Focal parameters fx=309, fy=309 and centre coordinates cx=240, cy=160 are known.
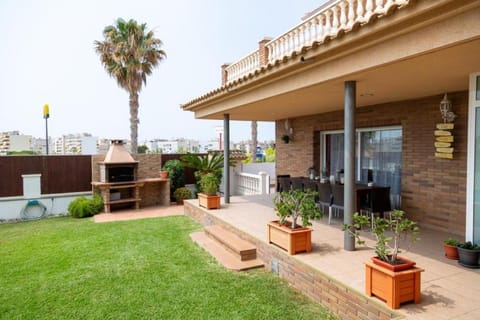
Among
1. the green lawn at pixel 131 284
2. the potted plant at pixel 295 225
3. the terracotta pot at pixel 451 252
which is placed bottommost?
the green lawn at pixel 131 284

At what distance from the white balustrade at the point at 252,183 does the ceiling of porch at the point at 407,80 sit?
4847 mm

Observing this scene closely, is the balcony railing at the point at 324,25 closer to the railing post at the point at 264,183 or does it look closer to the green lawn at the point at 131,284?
the green lawn at the point at 131,284

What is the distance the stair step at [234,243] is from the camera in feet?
19.0

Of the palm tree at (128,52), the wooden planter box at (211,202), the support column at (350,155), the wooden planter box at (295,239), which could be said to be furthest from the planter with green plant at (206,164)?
the support column at (350,155)

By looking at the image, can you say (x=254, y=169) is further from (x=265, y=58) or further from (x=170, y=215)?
(x=265, y=58)

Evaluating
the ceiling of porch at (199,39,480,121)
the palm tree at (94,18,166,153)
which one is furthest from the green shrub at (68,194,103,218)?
the ceiling of porch at (199,39,480,121)

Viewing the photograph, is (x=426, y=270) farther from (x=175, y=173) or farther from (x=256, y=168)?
(x=256, y=168)

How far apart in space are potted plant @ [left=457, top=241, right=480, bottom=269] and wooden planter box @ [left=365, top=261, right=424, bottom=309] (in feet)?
4.97

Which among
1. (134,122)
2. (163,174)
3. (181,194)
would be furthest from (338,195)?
(134,122)

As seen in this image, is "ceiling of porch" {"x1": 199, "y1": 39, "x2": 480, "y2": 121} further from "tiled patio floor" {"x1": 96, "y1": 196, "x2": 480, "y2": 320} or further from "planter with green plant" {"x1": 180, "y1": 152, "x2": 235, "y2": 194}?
"planter with green plant" {"x1": 180, "y1": 152, "x2": 235, "y2": 194}

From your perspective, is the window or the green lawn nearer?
the green lawn

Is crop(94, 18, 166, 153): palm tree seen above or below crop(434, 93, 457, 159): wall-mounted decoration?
above

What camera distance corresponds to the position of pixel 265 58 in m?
7.39

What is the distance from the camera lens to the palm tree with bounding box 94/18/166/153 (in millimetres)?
14641
